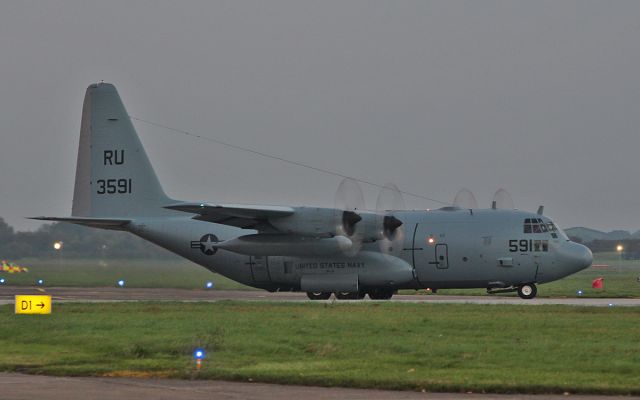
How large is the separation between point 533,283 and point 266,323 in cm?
1602

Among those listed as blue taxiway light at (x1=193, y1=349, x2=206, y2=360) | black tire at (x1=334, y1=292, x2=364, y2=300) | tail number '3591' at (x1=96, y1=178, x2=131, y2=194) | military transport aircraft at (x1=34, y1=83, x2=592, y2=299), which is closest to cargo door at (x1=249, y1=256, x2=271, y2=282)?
military transport aircraft at (x1=34, y1=83, x2=592, y2=299)

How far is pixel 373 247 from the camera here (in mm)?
39625

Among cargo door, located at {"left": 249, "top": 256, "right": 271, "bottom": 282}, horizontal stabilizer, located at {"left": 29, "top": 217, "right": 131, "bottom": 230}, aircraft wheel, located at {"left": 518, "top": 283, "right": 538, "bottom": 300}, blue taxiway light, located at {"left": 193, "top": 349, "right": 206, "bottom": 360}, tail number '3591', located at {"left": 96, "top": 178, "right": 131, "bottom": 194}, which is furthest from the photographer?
tail number '3591', located at {"left": 96, "top": 178, "right": 131, "bottom": 194}

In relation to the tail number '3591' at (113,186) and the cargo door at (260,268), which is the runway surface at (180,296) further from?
the tail number '3591' at (113,186)

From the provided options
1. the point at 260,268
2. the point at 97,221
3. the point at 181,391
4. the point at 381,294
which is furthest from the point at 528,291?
the point at 181,391

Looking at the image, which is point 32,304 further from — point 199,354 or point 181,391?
point 181,391

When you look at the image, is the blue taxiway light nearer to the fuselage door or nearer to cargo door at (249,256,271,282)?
the fuselage door

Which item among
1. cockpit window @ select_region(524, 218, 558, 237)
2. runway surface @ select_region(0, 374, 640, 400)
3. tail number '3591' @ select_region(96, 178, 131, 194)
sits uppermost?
tail number '3591' @ select_region(96, 178, 131, 194)

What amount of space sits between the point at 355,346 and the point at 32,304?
14229mm

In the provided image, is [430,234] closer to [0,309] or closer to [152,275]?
[0,309]

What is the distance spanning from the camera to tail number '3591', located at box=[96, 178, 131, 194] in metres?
43.9

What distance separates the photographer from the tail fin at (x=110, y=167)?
43.7 meters

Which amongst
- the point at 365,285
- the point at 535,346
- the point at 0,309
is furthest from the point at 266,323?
the point at 365,285

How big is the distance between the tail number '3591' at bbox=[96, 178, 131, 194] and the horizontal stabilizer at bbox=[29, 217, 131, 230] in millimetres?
1802
